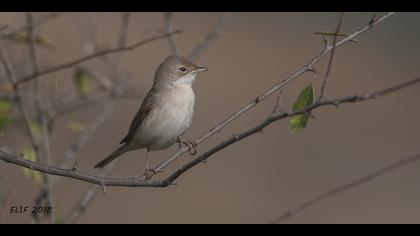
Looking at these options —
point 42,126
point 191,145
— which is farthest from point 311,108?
point 42,126

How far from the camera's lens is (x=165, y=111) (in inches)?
219

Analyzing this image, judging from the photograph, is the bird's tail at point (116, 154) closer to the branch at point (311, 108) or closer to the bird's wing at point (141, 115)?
the bird's wing at point (141, 115)

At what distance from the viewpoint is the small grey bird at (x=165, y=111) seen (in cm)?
548

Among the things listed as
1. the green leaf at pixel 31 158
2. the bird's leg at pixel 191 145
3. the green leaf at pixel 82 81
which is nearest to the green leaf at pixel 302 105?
the bird's leg at pixel 191 145

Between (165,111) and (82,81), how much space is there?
70 cm

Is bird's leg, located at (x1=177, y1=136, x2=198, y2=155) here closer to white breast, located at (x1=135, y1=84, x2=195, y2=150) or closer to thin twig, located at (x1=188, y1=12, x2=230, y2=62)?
white breast, located at (x1=135, y1=84, x2=195, y2=150)

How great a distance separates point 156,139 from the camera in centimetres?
561

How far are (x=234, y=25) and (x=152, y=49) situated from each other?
452cm

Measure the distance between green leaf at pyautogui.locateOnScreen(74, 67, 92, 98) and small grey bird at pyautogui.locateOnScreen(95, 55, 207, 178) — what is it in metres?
0.57

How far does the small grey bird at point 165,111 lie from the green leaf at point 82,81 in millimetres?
571

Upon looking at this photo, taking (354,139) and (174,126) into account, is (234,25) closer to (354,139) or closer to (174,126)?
(354,139)

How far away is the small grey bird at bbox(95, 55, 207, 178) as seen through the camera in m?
5.48

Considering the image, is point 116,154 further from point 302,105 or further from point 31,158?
point 302,105
